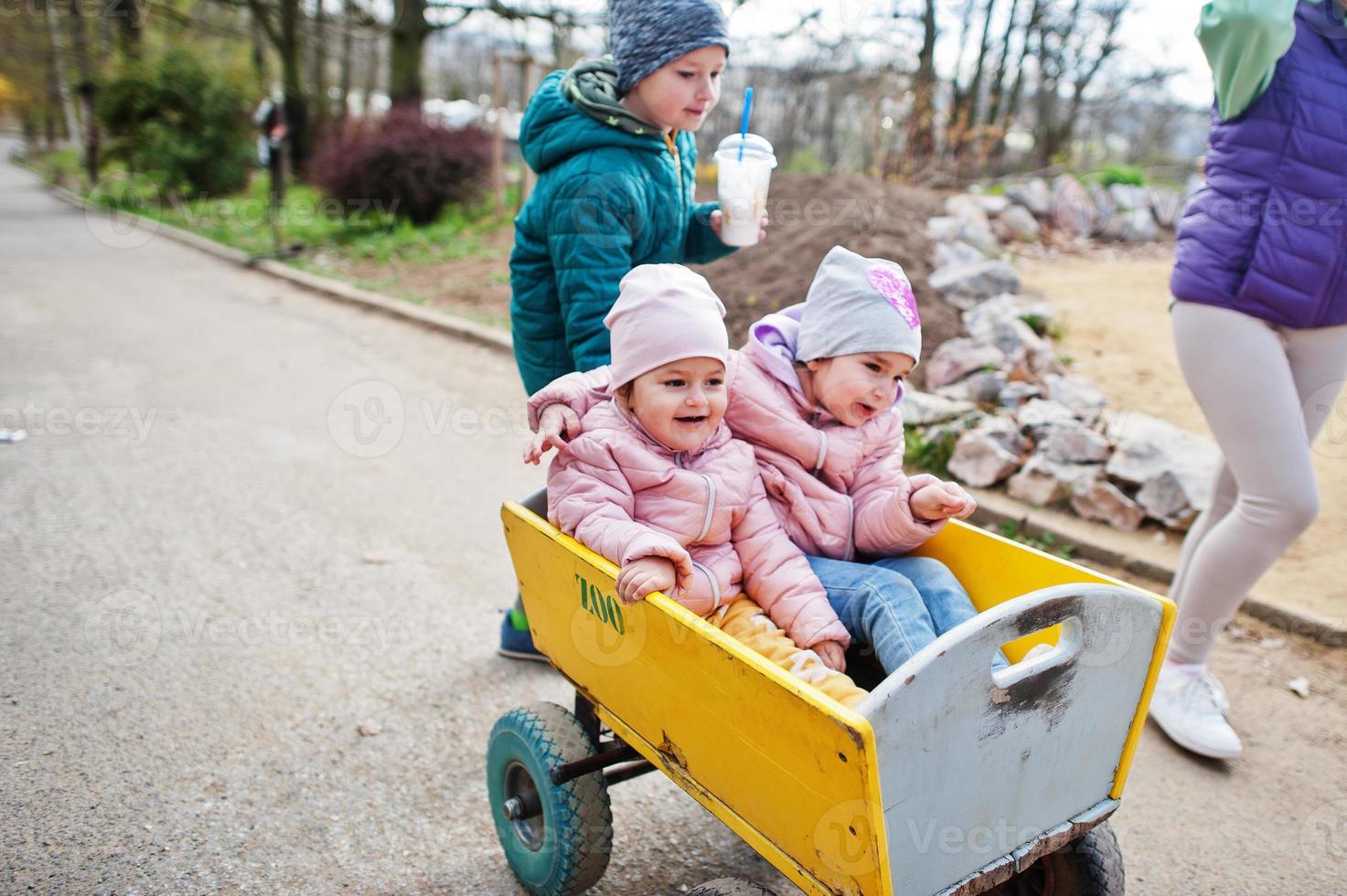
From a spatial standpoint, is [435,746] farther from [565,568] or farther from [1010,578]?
[1010,578]

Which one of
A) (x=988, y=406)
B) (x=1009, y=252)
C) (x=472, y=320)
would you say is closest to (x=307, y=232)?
(x=472, y=320)

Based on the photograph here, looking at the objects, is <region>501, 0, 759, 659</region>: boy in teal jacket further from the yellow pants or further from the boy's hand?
the boy's hand

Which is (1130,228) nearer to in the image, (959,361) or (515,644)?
(959,361)

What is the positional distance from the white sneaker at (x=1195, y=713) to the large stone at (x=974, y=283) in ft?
10.7

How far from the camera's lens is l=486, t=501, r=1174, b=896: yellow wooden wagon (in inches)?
52.6

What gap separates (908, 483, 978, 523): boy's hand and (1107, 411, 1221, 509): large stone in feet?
7.29

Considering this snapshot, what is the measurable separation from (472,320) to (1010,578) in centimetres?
583

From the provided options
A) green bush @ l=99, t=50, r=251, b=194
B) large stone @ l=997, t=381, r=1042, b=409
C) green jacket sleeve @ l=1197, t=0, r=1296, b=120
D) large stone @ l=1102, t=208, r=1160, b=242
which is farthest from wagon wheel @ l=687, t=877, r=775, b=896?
green bush @ l=99, t=50, r=251, b=194

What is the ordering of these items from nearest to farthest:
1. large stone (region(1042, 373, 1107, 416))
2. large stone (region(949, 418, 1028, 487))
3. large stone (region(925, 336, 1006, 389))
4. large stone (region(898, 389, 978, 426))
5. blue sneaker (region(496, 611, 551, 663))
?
1. blue sneaker (region(496, 611, 551, 663))
2. large stone (region(949, 418, 1028, 487))
3. large stone (region(898, 389, 978, 426))
4. large stone (region(1042, 373, 1107, 416))
5. large stone (region(925, 336, 1006, 389))

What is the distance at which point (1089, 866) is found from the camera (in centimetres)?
174

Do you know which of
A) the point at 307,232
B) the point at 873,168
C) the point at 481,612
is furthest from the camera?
the point at 307,232

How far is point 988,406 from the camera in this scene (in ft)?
15.2

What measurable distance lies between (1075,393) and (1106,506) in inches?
36.5

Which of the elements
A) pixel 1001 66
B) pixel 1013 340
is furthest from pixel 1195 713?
pixel 1001 66
